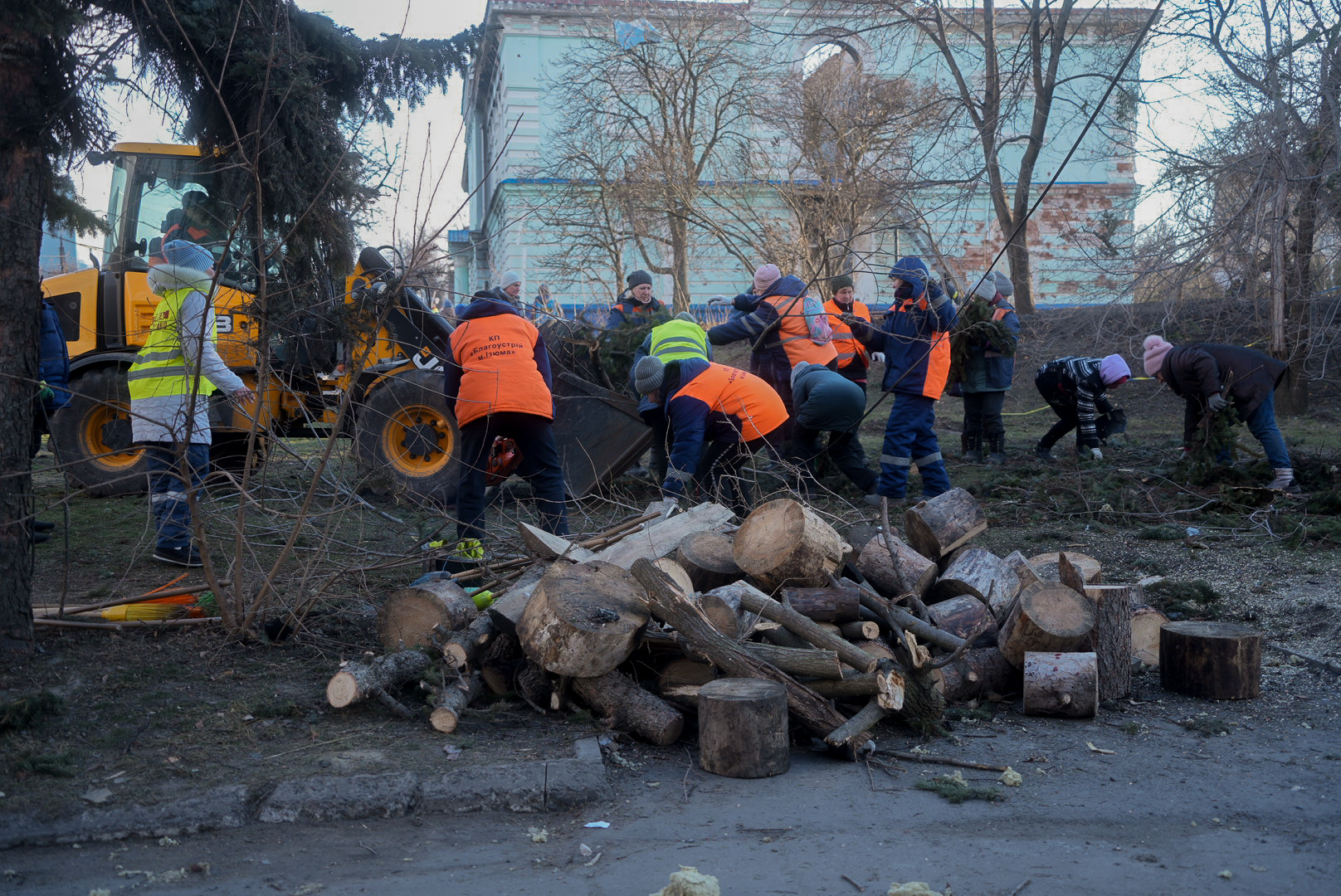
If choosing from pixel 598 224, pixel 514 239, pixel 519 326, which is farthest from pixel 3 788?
pixel 514 239

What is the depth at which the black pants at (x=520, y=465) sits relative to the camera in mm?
5406

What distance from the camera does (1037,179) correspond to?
74.6 ft

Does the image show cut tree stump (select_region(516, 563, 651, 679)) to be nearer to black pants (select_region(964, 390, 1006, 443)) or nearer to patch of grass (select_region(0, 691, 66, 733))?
patch of grass (select_region(0, 691, 66, 733))

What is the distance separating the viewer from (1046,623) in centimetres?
385

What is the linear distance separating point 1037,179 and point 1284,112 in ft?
50.8

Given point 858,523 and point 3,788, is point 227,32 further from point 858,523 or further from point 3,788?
point 858,523

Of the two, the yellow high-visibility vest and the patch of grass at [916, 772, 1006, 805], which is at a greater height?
the yellow high-visibility vest

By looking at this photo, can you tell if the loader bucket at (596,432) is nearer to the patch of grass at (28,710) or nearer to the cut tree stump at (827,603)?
the cut tree stump at (827,603)

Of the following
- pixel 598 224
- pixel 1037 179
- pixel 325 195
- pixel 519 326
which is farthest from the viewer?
pixel 1037 179

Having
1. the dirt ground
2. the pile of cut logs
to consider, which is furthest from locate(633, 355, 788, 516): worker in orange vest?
the pile of cut logs

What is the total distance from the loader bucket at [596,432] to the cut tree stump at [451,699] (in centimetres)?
358

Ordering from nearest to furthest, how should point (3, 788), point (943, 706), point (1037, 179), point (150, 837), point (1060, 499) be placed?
1. point (150, 837)
2. point (3, 788)
3. point (943, 706)
4. point (1060, 499)
5. point (1037, 179)

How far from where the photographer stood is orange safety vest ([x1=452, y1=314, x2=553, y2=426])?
5.40m

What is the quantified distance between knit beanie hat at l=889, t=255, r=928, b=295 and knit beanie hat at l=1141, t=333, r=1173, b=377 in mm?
2158
